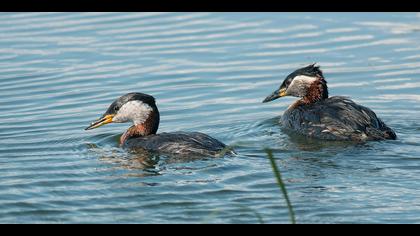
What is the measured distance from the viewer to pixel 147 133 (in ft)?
42.7

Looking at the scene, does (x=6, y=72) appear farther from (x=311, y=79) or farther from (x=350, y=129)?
(x=350, y=129)

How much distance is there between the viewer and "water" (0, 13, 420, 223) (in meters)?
9.62

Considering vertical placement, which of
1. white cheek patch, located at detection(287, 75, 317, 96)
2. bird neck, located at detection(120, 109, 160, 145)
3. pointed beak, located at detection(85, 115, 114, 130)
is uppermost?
white cheek patch, located at detection(287, 75, 317, 96)

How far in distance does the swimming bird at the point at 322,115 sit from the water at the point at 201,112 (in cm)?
24

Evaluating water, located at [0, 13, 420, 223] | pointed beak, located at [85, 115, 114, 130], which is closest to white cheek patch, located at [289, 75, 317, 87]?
water, located at [0, 13, 420, 223]

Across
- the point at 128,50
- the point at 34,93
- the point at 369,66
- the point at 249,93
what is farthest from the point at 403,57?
the point at 34,93

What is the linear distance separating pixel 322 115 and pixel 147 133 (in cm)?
220

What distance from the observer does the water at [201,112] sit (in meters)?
9.62

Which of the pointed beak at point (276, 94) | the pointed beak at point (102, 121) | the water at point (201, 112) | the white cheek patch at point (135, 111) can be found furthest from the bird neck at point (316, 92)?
the pointed beak at point (102, 121)

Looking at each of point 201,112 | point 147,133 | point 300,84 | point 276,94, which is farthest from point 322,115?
point 147,133

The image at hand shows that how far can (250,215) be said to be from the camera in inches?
358

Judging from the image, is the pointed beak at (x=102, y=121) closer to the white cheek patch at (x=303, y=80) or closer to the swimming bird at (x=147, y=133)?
the swimming bird at (x=147, y=133)

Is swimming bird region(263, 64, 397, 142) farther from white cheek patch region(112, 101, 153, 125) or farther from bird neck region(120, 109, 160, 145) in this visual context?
white cheek patch region(112, 101, 153, 125)

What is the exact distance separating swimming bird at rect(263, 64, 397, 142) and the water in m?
0.24
